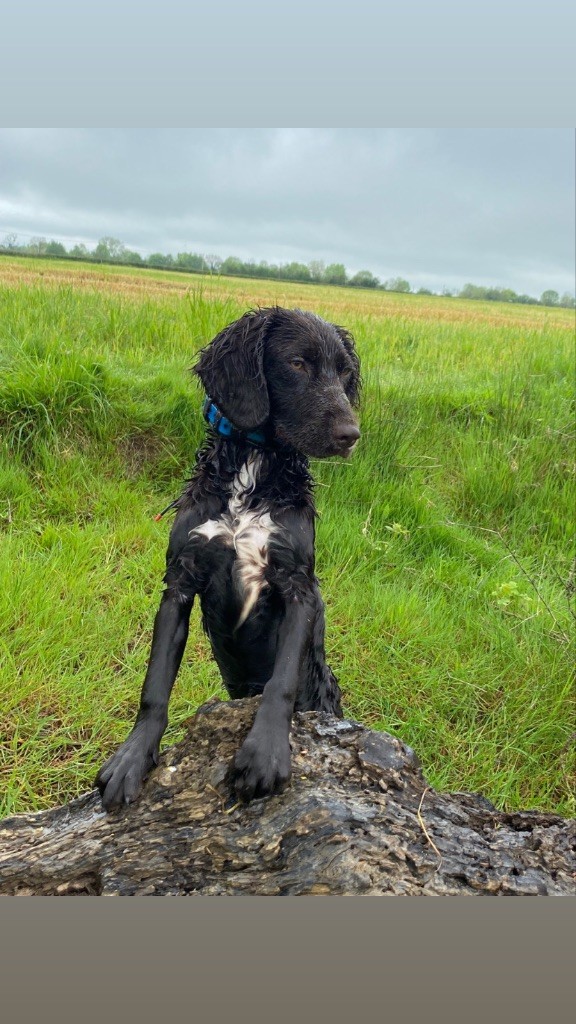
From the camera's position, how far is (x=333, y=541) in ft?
16.5

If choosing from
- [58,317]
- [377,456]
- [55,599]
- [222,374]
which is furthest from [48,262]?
[222,374]

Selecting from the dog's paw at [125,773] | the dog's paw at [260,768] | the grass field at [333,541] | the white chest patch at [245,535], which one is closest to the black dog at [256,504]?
the white chest patch at [245,535]

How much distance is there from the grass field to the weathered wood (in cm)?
110

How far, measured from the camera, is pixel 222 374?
2854 mm

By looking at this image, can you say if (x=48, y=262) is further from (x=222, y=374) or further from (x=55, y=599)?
(x=222, y=374)

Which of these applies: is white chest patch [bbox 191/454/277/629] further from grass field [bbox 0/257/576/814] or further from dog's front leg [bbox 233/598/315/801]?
grass field [bbox 0/257/576/814]

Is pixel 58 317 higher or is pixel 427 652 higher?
pixel 58 317

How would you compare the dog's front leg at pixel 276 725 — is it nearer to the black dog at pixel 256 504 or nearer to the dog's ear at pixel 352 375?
the black dog at pixel 256 504

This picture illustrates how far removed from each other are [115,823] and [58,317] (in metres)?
6.29

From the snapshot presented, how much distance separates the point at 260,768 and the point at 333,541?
2.99m

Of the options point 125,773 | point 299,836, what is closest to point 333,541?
point 125,773

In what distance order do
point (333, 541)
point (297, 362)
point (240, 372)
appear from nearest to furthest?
point (240, 372), point (297, 362), point (333, 541)

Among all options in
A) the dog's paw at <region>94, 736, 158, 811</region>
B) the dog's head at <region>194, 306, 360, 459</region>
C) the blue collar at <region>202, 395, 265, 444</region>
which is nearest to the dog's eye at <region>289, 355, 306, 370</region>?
the dog's head at <region>194, 306, 360, 459</region>

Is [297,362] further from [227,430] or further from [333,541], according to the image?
[333,541]
